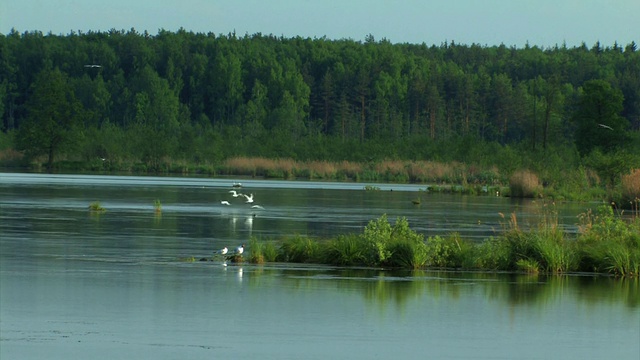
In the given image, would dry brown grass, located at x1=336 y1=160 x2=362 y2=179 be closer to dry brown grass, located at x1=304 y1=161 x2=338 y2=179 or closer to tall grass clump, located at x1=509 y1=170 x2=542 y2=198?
dry brown grass, located at x1=304 y1=161 x2=338 y2=179

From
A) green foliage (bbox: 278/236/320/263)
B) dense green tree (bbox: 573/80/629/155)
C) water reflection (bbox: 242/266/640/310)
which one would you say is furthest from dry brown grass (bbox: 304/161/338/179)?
water reflection (bbox: 242/266/640/310)

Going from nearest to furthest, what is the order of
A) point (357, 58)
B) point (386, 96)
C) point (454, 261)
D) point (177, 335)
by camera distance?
point (177, 335), point (454, 261), point (386, 96), point (357, 58)

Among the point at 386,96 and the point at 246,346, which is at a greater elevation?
the point at 386,96

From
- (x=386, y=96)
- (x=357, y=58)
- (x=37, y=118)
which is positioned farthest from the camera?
(x=357, y=58)

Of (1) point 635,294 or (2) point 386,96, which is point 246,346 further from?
(2) point 386,96

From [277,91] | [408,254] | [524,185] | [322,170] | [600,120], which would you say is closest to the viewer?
[408,254]

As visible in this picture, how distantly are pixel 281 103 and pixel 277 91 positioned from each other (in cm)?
833

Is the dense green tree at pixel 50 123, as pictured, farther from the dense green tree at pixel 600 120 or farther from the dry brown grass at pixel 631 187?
the dry brown grass at pixel 631 187

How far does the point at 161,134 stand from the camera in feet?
327

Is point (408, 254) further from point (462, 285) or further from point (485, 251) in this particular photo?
point (462, 285)

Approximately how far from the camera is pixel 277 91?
160625mm

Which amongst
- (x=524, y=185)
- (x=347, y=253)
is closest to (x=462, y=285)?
(x=347, y=253)

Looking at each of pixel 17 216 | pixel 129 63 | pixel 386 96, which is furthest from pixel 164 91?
pixel 17 216

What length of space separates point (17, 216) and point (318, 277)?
15632 mm
